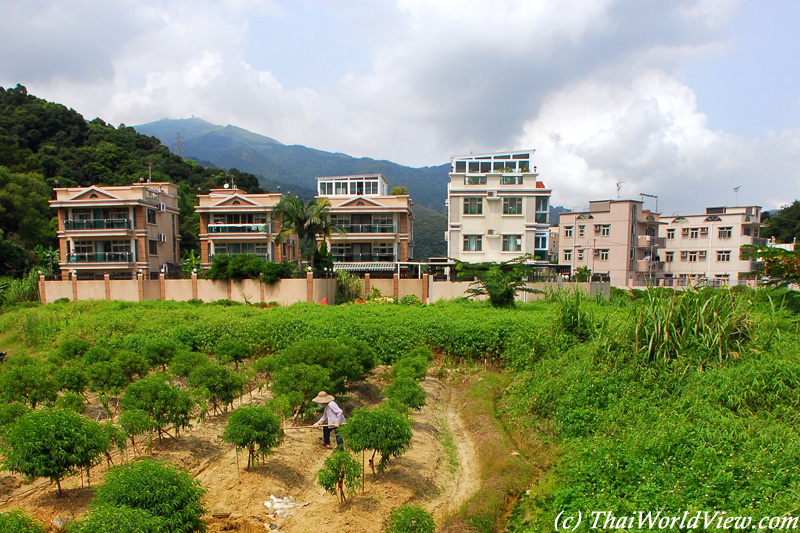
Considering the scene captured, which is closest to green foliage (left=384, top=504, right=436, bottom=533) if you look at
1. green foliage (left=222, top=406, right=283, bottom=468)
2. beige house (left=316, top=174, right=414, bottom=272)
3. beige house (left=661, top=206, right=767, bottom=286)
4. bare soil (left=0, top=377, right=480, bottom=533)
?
bare soil (left=0, top=377, right=480, bottom=533)

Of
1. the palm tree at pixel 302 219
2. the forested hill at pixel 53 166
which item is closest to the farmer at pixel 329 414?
the palm tree at pixel 302 219

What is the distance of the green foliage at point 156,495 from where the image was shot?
19.3 feet

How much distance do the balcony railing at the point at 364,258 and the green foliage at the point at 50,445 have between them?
26.8m

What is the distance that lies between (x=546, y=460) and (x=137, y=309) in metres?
19.1

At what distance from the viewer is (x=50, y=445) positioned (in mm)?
7309

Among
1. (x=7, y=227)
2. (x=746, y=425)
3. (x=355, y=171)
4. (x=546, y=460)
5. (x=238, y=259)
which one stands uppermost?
(x=355, y=171)

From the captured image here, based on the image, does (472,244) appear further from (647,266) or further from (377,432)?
(377,432)

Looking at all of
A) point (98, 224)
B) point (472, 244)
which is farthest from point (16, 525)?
point (98, 224)

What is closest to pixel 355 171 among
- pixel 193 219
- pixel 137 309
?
pixel 193 219

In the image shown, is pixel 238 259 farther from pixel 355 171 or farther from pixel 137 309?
pixel 355 171

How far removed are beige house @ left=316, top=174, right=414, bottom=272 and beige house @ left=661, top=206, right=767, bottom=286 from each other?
74.7 feet

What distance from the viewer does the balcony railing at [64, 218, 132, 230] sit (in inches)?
1225

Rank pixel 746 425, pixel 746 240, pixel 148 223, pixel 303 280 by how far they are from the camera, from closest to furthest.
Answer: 1. pixel 746 425
2. pixel 303 280
3. pixel 148 223
4. pixel 746 240

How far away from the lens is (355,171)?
648 ft
